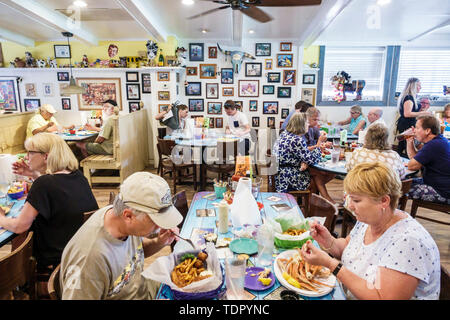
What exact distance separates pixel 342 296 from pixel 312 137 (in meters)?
3.43

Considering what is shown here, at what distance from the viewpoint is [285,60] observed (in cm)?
652

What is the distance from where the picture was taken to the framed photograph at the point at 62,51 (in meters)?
6.46

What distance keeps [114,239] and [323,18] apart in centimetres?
434

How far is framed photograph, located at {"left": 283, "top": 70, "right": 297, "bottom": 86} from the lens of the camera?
258 inches

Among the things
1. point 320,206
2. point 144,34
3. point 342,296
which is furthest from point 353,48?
point 342,296

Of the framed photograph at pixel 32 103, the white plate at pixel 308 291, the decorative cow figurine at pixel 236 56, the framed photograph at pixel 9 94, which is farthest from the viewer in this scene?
the framed photograph at pixel 32 103

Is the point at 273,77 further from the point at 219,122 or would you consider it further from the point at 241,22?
the point at 241,22

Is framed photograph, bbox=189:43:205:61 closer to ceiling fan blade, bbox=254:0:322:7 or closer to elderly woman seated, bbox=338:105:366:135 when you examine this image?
elderly woman seated, bbox=338:105:366:135

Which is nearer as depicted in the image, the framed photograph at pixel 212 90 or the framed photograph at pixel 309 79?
the framed photograph at pixel 212 90

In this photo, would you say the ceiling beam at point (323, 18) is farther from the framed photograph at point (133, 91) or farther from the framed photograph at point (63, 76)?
→ the framed photograph at point (63, 76)

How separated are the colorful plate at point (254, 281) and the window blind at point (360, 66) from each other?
6.22 m

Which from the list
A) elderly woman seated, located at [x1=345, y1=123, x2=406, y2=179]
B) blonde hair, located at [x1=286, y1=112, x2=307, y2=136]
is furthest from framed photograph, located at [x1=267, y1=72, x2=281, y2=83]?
elderly woman seated, located at [x1=345, y1=123, x2=406, y2=179]

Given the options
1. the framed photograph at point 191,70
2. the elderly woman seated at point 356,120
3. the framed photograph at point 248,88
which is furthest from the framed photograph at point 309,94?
the framed photograph at point 191,70
